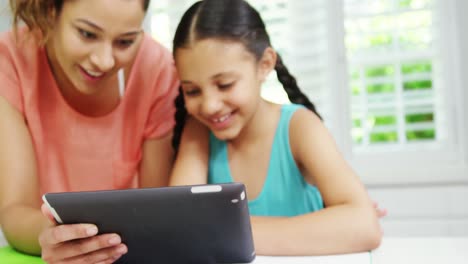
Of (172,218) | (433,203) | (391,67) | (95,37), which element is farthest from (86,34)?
(391,67)

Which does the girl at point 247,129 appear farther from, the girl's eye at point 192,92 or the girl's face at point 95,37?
the girl's face at point 95,37

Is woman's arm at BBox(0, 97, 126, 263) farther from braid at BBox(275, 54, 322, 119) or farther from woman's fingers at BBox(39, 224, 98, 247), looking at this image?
braid at BBox(275, 54, 322, 119)

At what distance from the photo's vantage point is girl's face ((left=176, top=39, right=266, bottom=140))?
0.98 meters

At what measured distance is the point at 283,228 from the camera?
765 millimetres

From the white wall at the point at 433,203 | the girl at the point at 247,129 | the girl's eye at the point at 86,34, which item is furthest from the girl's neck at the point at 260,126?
the white wall at the point at 433,203

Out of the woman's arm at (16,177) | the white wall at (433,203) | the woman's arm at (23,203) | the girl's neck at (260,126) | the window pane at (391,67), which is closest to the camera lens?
the woman's arm at (23,203)

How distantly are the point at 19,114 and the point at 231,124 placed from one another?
441 millimetres

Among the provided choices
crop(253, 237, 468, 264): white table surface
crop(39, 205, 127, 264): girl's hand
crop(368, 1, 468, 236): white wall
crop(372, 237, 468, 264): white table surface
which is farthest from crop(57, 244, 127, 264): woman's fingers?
crop(368, 1, 468, 236): white wall

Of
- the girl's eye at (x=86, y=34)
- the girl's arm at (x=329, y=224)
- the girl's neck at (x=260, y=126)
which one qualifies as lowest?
the girl's arm at (x=329, y=224)

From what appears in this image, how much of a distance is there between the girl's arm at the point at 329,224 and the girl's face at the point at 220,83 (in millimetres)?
189

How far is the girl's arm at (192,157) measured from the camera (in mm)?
1046

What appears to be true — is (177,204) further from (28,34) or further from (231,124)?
(28,34)

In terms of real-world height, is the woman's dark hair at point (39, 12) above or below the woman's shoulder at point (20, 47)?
above

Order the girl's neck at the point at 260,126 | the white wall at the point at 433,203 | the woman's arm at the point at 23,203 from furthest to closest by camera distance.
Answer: the white wall at the point at 433,203 < the girl's neck at the point at 260,126 < the woman's arm at the point at 23,203
